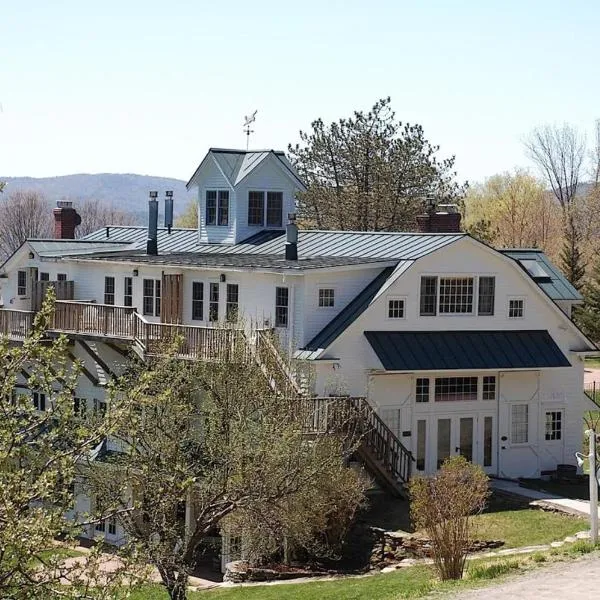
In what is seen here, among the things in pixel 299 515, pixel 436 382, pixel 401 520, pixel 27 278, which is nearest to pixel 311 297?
pixel 436 382

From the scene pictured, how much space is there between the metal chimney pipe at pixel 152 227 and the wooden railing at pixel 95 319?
3.14 m

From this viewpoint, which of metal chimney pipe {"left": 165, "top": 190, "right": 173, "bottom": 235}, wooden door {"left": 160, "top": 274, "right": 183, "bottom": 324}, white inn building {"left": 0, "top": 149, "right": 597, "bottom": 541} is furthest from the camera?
metal chimney pipe {"left": 165, "top": 190, "right": 173, "bottom": 235}

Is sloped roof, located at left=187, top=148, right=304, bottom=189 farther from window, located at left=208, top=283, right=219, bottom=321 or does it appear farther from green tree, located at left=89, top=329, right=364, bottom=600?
green tree, located at left=89, top=329, right=364, bottom=600

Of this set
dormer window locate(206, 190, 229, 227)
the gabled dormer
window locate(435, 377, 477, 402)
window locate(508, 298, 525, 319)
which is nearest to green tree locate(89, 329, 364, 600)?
window locate(435, 377, 477, 402)

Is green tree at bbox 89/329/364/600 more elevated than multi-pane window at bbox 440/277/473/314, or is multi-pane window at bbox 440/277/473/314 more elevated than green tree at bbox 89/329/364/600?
multi-pane window at bbox 440/277/473/314

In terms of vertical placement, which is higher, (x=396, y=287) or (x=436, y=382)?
(x=396, y=287)

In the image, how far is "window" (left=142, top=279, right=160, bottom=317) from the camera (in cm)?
4112

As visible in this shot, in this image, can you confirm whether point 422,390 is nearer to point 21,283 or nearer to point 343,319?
point 343,319

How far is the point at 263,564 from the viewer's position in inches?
1220

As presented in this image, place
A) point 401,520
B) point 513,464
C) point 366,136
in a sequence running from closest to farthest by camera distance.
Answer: point 401,520 → point 513,464 → point 366,136

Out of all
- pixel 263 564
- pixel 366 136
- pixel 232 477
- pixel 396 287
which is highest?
pixel 366 136

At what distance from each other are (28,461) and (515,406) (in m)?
23.2

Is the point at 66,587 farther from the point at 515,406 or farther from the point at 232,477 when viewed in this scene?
the point at 515,406

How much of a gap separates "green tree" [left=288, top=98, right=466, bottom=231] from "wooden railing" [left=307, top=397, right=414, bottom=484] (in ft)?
111
